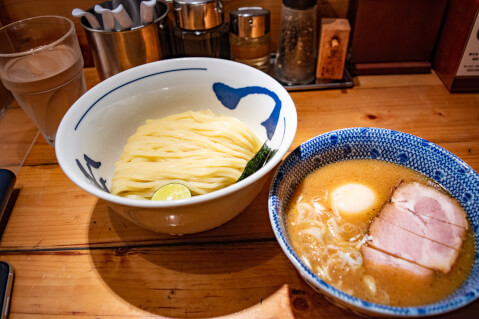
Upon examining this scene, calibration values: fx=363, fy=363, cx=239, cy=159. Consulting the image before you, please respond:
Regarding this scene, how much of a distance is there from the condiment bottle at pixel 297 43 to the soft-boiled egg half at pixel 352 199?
77 centimetres

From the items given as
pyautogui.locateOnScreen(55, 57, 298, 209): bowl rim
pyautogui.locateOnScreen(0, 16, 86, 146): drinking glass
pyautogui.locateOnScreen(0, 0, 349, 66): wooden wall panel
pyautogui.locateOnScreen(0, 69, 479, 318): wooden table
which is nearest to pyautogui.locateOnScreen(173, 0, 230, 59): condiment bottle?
pyautogui.locateOnScreen(0, 0, 349, 66): wooden wall panel

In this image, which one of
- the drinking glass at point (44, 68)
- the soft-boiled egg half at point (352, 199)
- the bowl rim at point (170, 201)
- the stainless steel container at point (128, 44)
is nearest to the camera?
the bowl rim at point (170, 201)

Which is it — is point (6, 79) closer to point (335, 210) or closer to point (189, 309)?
point (189, 309)

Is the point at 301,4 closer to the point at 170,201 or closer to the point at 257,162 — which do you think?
the point at 257,162

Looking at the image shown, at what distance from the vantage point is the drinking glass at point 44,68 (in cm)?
133

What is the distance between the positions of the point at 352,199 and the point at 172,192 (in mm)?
539

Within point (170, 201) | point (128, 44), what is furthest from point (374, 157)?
point (128, 44)

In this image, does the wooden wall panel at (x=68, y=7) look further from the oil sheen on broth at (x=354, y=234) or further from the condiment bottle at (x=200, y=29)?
the oil sheen on broth at (x=354, y=234)

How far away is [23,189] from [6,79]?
1.33ft

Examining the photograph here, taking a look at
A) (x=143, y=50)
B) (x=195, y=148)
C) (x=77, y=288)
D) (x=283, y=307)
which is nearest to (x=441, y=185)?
(x=283, y=307)

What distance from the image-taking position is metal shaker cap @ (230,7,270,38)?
5.09 ft

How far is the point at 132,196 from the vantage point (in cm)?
108

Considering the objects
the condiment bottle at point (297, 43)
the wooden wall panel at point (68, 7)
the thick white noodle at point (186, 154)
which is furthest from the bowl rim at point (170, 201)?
the wooden wall panel at point (68, 7)

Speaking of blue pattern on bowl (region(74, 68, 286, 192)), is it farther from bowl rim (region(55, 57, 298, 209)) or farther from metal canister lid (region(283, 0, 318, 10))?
metal canister lid (region(283, 0, 318, 10))
